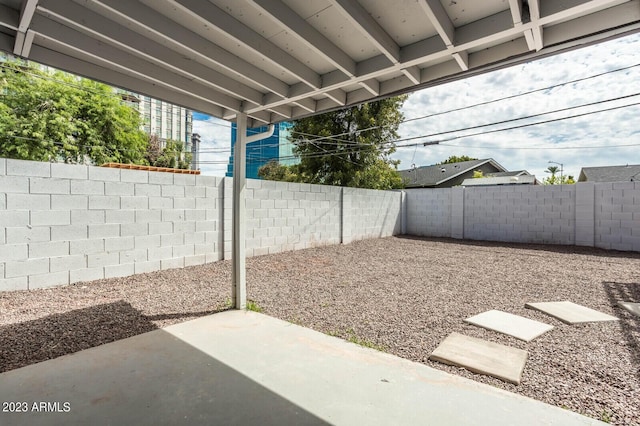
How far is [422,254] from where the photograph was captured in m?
7.43

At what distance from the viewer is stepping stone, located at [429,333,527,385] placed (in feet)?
6.89

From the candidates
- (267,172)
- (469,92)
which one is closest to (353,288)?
(469,92)

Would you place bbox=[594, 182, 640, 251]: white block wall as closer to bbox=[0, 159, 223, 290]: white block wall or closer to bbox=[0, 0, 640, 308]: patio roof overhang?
bbox=[0, 0, 640, 308]: patio roof overhang

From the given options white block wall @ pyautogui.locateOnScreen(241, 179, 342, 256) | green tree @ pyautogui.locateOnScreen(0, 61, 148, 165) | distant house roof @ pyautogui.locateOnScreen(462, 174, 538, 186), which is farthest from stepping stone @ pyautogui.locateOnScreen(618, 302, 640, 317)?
distant house roof @ pyautogui.locateOnScreen(462, 174, 538, 186)

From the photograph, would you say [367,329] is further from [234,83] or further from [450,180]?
[450,180]

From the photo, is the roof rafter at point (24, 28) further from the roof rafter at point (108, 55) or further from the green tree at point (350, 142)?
the green tree at point (350, 142)

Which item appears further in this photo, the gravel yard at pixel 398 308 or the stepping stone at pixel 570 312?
the stepping stone at pixel 570 312

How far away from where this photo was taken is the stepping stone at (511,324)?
278 cm

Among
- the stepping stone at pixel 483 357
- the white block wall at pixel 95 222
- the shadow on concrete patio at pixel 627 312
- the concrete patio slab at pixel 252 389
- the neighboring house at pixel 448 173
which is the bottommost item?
the shadow on concrete patio at pixel 627 312

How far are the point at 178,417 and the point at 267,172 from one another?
2535 centimetres

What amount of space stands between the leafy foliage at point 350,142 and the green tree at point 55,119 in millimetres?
7114

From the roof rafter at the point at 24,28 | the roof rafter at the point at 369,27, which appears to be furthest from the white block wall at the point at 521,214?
the roof rafter at the point at 24,28

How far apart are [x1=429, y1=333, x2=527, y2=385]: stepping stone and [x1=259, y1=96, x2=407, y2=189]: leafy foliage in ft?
33.0

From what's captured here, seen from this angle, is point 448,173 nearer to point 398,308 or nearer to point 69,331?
point 398,308
